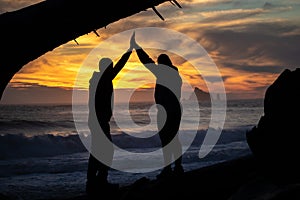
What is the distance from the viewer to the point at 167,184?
5.96 meters

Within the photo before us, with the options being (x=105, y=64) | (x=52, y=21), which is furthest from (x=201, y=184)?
(x=52, y=21)

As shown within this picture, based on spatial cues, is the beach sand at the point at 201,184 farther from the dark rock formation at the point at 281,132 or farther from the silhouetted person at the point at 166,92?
the silhouetted person at the point at 166,92

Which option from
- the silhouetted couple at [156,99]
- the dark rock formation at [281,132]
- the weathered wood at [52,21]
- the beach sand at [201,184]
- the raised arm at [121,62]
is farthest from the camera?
the silhouetted couple at [156,99]

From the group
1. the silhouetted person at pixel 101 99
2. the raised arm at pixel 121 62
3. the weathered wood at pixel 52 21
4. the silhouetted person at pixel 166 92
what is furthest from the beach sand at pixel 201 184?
the weathered wood at pixel 52 21

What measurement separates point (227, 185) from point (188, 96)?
13852 cm

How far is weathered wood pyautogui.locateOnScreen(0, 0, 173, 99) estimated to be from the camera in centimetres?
227

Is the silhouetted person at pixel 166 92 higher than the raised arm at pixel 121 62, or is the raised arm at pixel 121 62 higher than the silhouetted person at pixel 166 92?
the raised arm at pixel 121 62

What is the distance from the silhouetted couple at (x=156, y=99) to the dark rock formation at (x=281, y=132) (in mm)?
1650

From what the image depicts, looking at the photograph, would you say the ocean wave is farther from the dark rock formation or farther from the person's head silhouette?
the dark rock formation

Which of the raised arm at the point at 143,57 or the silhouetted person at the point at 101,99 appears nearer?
the silhouetted person at the point at 101,99

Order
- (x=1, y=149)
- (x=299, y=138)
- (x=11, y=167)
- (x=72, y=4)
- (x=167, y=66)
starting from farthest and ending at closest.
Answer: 1. (x=1, y=149)
2. (x=11, y=167)
3. (x=167, y=66)
4. (x=299, y=138)
5. (x=72, y=4)

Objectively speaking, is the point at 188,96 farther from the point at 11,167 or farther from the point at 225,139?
the point at 11,167

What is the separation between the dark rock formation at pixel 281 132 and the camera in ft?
15.7

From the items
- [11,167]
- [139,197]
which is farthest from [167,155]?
[11,167]
